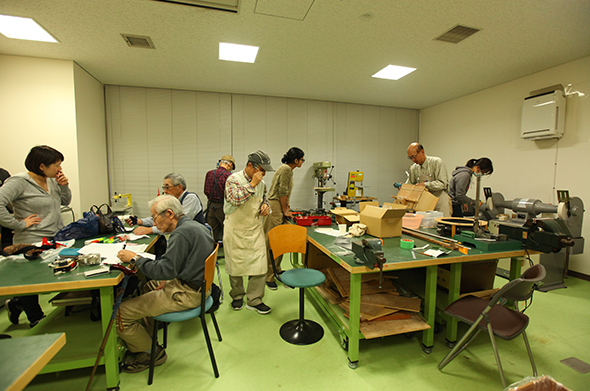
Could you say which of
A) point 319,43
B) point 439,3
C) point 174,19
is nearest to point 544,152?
point 439,3

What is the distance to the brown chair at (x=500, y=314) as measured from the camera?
1.61 metres

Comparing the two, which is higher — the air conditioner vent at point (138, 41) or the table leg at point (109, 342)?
the air conditioner vent at point (138, 41)

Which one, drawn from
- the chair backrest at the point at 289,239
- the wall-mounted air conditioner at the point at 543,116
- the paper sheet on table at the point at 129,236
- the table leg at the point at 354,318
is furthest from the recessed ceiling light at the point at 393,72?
the paper sheet on table at the point at 129,236

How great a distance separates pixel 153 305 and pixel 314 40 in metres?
3.13

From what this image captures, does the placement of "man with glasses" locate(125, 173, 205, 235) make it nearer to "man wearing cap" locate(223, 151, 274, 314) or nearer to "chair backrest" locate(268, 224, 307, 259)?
"man wearing cap" locate(223, 151, 274, 314)

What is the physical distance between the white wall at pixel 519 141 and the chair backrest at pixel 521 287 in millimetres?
3032

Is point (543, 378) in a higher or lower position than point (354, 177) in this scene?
lower

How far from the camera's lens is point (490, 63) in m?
3.81

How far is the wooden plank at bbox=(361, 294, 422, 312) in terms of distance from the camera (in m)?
2.13

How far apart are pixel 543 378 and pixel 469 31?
328 cm

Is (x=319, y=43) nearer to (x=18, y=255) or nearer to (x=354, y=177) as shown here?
(x=354, y=177)

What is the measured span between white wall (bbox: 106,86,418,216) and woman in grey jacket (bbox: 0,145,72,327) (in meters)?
2.66

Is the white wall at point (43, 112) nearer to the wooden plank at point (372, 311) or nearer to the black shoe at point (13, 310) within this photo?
the black shoe at point (13, 310)

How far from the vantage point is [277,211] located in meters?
3.44
